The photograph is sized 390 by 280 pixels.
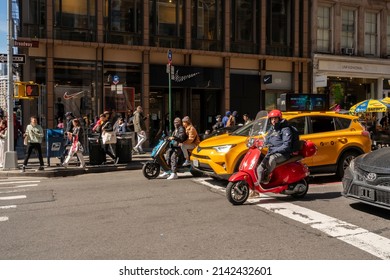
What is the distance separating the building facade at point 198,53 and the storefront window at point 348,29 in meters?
0.06

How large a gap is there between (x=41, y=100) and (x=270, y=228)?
15.0 m

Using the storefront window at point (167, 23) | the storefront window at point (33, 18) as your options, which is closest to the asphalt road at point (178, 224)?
the storefront window at point (33, 18)

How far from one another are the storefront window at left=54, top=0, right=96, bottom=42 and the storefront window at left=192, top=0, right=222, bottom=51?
5340 millimetres

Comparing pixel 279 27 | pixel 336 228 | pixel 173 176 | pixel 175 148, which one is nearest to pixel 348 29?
pixel 279 27

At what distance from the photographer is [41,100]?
18531 millimetres

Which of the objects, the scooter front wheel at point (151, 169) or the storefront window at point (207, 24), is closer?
the scooter front wheel at point (151, 169)

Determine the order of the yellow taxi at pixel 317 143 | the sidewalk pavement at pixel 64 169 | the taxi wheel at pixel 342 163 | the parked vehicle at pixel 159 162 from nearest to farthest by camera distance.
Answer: the yellow taxi at pixel 317 143
the taxi wheel at pixel 342 163
the parked vehicle at pixel 159 162
the sidewalk pavement at pixel 64 169

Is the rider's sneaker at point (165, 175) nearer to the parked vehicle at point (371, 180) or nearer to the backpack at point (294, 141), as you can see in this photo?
the backpack at point (294, 141)

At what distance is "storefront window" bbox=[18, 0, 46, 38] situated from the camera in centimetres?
1836

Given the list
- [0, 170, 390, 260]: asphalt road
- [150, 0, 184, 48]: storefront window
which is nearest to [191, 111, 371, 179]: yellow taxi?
[0, 170, 390, 260]: asphalt road

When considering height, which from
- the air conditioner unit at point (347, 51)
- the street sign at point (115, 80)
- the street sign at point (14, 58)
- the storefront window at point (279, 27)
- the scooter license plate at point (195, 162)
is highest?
the storefront window at point (279, 27)

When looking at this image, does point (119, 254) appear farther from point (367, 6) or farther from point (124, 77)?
point (367, 6)

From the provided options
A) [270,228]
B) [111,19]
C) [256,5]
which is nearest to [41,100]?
[111,19]

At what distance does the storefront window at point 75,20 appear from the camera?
19.0m
